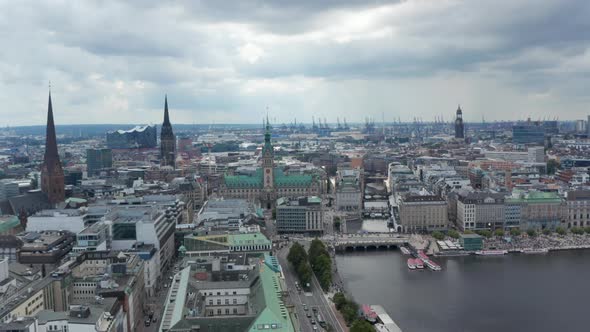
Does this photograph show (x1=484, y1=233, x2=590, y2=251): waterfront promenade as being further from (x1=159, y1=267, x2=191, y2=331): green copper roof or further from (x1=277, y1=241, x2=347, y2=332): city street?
(x1=159, y1=267, x2=191, y2=331): green copper roof

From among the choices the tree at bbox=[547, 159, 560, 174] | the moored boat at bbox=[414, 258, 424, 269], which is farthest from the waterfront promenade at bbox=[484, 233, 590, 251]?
the tree at bbox=[547, 159, 560, 174]

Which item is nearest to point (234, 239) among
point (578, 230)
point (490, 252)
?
point (490, 252)

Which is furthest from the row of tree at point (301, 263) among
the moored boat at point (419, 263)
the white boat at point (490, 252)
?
the white boat at point (490, 252)

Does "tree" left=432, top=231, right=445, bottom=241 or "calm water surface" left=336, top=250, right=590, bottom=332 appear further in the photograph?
"tree" left=432, top=231, right=445, bottom=241

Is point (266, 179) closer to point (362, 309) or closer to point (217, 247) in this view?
point (217, 247)

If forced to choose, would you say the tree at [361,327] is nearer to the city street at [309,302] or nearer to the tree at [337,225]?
the city street at [309,302]

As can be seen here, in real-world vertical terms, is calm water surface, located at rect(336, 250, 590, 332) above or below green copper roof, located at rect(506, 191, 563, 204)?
below
